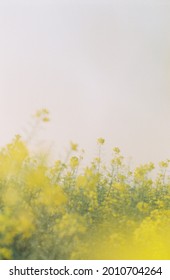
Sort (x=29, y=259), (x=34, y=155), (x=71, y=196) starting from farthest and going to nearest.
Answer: (x=71, y=196)
(x=34, y=155)
(x=29, y=259)

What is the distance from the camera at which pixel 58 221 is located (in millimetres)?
1901

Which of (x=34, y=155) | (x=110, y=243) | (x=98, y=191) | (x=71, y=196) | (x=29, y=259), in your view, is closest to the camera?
(x=29, y=259)

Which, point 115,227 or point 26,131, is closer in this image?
point 26,131

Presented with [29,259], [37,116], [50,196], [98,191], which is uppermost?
[98,191]

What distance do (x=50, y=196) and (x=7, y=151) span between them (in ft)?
1.27

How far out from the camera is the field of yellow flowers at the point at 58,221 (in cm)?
179

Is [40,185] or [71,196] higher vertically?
[71,196]

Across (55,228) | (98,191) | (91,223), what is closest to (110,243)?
(91,223)

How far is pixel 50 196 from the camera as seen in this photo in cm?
181

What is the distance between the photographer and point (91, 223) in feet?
8.40

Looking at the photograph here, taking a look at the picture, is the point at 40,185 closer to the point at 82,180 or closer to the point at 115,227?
the point at 82,180

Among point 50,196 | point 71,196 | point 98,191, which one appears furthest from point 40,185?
point 98,191

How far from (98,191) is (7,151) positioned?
45.5 inches

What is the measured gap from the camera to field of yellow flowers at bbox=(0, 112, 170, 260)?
70.6 inches
